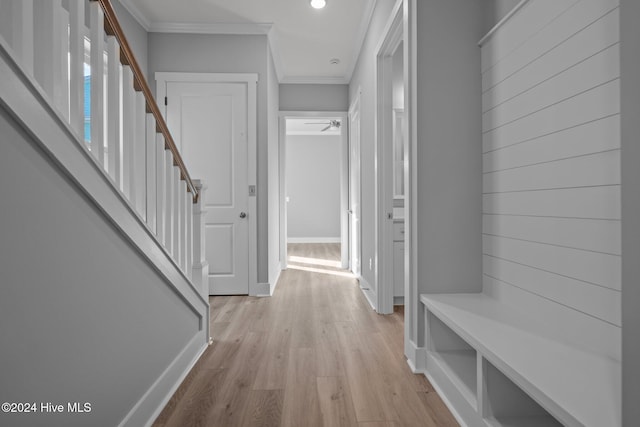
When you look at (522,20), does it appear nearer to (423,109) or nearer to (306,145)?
(423,109)

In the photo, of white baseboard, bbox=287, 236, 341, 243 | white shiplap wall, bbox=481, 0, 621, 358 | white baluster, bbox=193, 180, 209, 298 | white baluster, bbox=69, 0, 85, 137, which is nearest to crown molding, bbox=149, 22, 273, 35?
white baluster, bbox=193, 180, 209, 298

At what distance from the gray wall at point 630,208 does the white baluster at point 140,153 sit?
1654mm

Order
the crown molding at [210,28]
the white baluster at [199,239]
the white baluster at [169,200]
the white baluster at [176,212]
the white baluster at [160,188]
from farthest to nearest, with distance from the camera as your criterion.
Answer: the crown molding at [210,28]
the white baluster at [199,239]
the white baluster at [176,212]
the white baluster at [169,200]
the white baluster at [160,188]

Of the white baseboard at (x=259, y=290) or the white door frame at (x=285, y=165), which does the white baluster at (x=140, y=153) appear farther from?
the white door frame at (x=285, y=165)

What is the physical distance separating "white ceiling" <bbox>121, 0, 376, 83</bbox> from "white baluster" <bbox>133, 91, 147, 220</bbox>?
6.72 feet

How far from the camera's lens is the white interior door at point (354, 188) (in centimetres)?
444

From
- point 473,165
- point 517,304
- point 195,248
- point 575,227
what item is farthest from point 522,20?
point 195,248

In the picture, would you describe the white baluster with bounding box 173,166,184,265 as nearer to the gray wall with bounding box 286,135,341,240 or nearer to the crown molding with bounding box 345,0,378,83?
the crown molding with bounding box 345,0,378,83

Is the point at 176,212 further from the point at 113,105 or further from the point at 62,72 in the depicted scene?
the point at 62,72

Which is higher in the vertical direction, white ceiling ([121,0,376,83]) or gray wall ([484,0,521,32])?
white ceiling ([121,0,376,83])

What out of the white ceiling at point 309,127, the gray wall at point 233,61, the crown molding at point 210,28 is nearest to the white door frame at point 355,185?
the gray wall at point 233,61

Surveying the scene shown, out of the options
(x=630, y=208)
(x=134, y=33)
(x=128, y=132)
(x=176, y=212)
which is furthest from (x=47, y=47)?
(x=134, y=33)

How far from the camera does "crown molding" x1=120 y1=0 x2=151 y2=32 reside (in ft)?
10.6

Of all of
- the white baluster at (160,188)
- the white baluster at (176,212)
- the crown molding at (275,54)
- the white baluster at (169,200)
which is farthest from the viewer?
the crown molding at (275,54)
